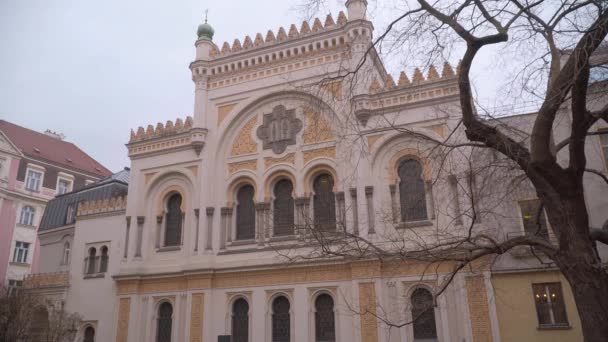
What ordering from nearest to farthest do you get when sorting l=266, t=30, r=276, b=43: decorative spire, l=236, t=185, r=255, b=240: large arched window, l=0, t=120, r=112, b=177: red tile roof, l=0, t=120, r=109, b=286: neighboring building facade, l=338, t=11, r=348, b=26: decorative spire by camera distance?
l=236, t=185, r=255, b=240: large arched window
l=338, t=11, r=348, b=26: decorative spire
l=266, t=30, r=276, b=43: decorative spire
l=0, t=120, r=109, b=286: neighboring building facade
l=0, t=120, r=112, b=177: red tile roof

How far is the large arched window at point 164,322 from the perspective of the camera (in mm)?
20344

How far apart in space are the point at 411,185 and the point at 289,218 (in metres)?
4.97

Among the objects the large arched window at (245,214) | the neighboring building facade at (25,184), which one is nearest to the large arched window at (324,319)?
the large arched window at (245,214)

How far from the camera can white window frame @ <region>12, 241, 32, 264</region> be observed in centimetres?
3659

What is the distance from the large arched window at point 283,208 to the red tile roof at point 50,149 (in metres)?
27.4

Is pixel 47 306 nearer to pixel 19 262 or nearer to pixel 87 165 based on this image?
pixel 19 262

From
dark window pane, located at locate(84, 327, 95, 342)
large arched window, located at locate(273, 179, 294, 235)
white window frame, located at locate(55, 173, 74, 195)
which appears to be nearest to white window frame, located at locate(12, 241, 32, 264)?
white window frame, located at locate(55, 173, 74, 195)

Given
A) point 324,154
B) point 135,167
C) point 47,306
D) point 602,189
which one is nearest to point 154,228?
point 135,167

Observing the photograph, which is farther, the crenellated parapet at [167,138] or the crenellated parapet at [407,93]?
the crenellated parapet at [167,138]

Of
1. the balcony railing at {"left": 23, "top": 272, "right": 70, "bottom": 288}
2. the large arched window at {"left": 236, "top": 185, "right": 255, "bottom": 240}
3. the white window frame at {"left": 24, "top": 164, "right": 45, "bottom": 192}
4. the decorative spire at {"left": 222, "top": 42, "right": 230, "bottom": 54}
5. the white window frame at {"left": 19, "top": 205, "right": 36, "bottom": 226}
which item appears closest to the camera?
the large arched window at {"left": 236, "top": 185, "right": 255, "bottom": 240}

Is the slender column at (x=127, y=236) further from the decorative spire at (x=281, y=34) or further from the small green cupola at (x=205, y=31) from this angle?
the decorative spire at (x=281, y=34)

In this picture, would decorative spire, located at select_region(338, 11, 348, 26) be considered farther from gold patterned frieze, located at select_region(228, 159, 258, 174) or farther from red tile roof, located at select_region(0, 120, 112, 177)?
red tile roof, located at select_region(0, 120, 112, 177)

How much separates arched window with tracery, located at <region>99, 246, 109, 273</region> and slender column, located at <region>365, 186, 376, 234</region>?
12921 millimetres

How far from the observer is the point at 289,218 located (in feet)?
65.2
